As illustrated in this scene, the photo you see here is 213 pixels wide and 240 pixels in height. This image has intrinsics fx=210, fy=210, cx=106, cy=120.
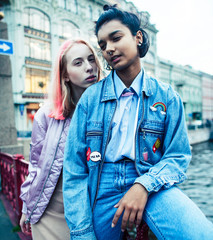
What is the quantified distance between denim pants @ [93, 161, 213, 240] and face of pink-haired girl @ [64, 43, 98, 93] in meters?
0.82

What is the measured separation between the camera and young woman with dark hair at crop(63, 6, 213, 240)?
4.05 feet

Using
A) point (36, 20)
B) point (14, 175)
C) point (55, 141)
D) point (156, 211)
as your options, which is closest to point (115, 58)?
point (55, 141)

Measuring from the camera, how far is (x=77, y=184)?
1332mm

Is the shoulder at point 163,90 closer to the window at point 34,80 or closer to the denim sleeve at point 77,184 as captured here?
the denim sleeve at point 77,184

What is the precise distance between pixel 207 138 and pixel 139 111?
35.6m

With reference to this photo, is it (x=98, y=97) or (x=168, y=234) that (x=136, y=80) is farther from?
(x=168, y=234)

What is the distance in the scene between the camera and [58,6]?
82.0ft

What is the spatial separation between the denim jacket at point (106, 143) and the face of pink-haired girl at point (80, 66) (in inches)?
16.8

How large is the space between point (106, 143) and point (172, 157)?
1.34ft

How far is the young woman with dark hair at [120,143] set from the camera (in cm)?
123

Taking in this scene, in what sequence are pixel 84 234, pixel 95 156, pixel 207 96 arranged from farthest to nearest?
pixel 207 96, pixel 95 156, pixel 84 234

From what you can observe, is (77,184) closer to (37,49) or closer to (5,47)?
(5,47)

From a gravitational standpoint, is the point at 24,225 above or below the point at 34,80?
below

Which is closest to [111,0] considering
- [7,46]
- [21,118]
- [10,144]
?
[7,46]
